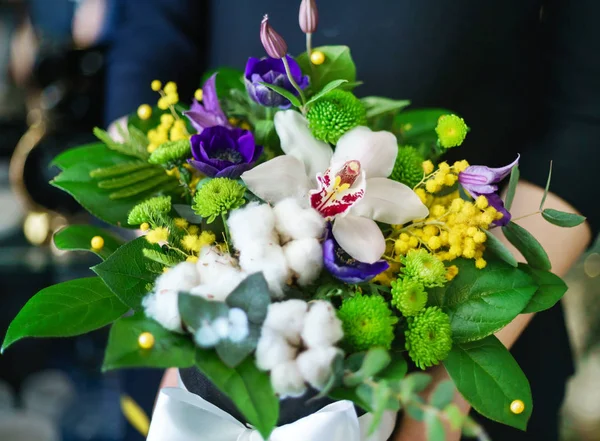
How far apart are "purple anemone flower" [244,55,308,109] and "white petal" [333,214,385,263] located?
10 centimetres

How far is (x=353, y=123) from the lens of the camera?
0.40 meters

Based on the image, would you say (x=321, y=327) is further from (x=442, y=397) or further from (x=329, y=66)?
(x=329, y=66)

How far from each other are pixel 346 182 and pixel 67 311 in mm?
189

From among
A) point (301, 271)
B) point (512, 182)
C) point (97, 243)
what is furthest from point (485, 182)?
point (97, 243)

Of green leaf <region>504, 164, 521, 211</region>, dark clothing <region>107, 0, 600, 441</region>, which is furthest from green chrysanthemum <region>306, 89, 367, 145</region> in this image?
dark clothing <region>107, 0, 600, 441</region>

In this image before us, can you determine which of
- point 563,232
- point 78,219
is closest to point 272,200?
point 563,232

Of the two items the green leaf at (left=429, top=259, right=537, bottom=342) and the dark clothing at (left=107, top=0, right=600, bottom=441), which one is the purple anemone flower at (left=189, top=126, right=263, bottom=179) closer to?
the green leaf at (left=429, top=259, right=537, bottom=342)

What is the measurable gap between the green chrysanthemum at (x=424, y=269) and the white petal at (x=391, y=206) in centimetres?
3

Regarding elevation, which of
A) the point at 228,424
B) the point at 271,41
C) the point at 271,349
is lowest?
the point at 228,424

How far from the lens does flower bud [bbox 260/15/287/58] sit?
15.3 inches

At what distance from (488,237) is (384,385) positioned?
0.15 meters

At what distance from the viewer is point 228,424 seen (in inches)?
15.4

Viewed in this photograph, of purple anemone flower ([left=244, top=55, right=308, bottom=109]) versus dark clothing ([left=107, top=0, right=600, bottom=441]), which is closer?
purple anemone flower ([left=244, top=55, right=308, bottom=109])

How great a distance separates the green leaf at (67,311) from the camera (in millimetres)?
358
